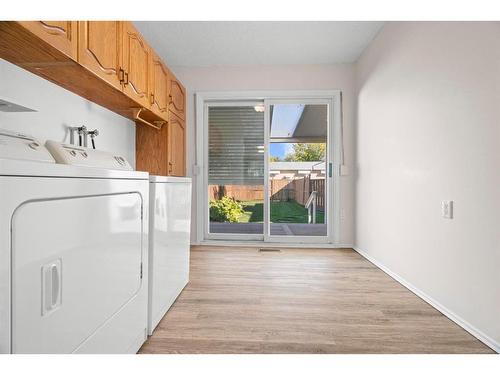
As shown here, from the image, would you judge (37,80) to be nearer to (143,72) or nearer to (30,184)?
(143,72)

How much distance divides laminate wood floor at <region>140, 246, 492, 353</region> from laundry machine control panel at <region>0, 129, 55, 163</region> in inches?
38.7

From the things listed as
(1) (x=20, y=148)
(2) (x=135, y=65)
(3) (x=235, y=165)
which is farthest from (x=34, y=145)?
(3) (x=235, y=165)

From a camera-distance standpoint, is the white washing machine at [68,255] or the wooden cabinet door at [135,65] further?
the wooden cabinet door at [135,65]

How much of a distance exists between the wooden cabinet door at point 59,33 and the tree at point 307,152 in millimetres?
2855

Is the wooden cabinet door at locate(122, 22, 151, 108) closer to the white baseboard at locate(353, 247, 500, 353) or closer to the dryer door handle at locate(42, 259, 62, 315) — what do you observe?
the dryer door handle at locate(42, 259, 62, 315)

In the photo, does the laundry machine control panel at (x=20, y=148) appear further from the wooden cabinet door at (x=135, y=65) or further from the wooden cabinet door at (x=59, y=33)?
the wooden cabinet door at (x=135, y=65)

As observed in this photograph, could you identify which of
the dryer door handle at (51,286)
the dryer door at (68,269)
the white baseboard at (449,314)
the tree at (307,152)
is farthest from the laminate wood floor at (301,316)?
the tree at (307,152)

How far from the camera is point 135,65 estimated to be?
7.41ft

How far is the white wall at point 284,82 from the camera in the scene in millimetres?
3812

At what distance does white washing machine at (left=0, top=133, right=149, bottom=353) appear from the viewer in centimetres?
72

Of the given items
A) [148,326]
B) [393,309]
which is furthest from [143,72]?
[393,309]

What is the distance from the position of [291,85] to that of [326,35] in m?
0.83

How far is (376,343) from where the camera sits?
1.48 meters

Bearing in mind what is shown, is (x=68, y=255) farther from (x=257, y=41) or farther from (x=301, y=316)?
(x=257, y=41)
